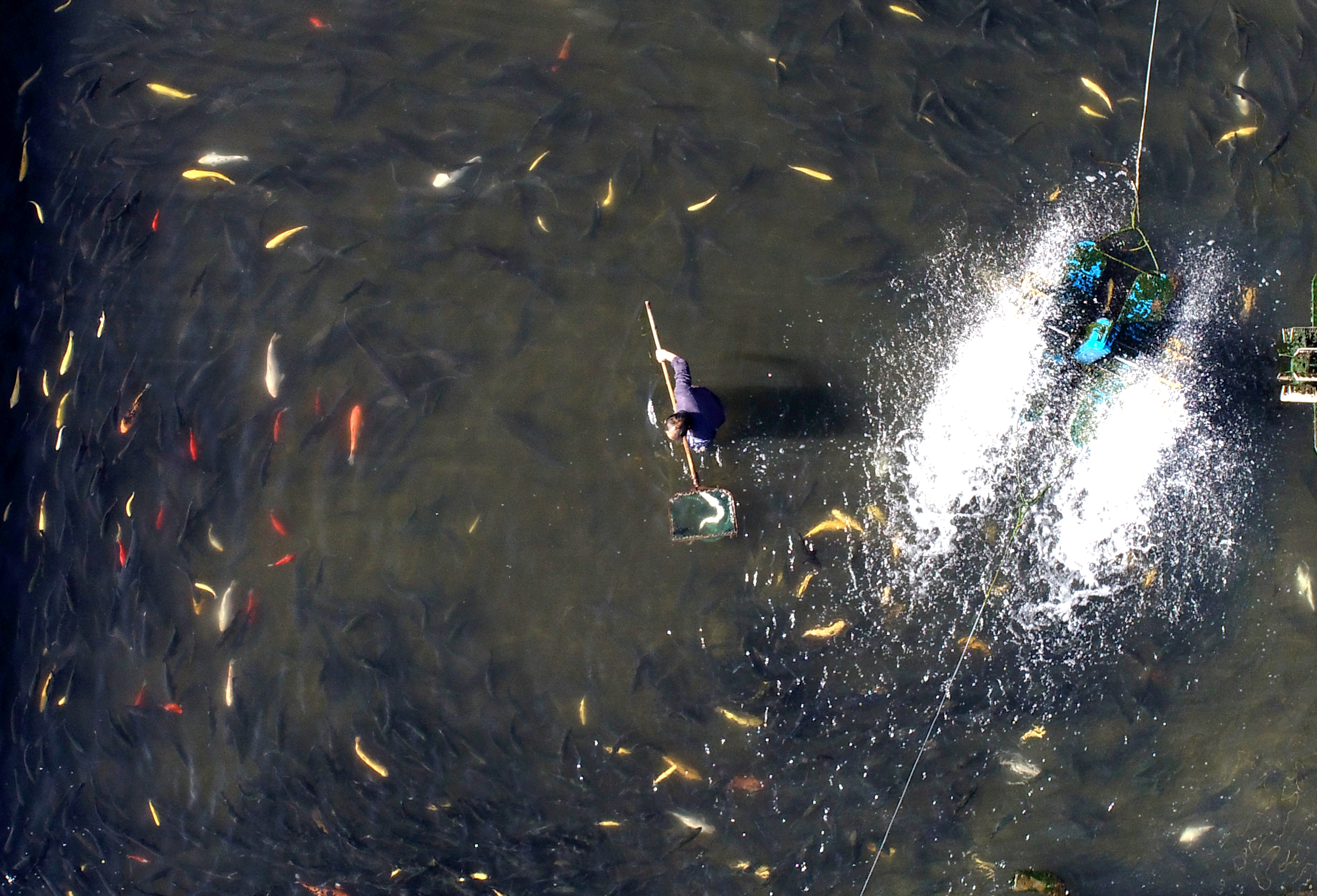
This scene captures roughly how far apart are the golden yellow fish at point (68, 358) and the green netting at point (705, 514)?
2.62m

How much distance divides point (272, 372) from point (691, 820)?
102 inches

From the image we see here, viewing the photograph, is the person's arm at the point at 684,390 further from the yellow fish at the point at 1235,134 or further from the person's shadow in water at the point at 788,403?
the yellow fish at the point at 1235,134

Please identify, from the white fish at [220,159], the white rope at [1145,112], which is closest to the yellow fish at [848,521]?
the white rope at [1145,112]

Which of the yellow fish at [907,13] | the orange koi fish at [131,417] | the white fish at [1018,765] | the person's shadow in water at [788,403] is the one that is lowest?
the white fish at [1018,765]

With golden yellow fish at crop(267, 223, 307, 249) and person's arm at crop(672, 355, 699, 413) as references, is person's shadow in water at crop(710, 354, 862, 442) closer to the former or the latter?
person's arm at crop(672, 355, 699, 413)

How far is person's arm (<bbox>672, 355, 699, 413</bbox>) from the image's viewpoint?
2.96 meters

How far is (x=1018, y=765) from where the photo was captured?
3.34 meters

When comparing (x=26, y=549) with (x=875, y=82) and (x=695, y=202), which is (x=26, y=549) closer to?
(x=695, y=202)

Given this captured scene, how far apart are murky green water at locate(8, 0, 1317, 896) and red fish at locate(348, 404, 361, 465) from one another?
0.10ft

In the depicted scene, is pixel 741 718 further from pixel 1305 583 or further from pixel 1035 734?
pixel 1305 583

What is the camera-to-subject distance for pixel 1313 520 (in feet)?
11.2

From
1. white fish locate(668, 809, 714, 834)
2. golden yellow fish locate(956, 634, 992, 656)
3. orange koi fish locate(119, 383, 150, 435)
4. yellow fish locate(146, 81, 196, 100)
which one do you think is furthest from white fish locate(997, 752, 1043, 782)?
yellow fish locate(146, 81, 196, 100)

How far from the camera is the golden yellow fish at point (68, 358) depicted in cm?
330

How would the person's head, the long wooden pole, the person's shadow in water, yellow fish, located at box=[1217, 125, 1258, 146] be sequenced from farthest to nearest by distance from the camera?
yellow fish, located at box=[1217, 125, 1258, 146] → the person's shadow in water → the long wooden pole → the person's head
